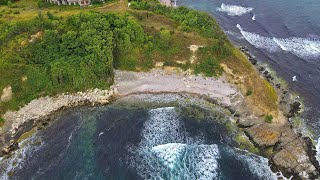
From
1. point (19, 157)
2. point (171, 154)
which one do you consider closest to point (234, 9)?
point (171, 154)

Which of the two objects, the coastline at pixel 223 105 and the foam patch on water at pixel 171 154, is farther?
the coastline at pixel 223 105

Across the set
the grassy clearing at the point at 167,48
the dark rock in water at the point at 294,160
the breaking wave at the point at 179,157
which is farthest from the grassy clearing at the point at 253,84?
the breaking wave at the point at 179,157

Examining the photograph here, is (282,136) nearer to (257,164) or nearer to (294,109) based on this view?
(257,164)

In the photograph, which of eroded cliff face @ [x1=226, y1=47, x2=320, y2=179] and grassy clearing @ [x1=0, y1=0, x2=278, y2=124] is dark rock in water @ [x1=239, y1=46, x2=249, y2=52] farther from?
eroded cliff face @ [x1=226, y1=47, x2=320, y2=179]

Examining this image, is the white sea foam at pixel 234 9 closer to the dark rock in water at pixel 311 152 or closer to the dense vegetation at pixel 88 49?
the dense vegetation at pixel 88 49

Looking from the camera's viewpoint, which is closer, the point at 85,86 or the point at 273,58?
the point at 85,86

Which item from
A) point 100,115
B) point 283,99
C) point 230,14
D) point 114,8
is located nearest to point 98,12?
point 114,8

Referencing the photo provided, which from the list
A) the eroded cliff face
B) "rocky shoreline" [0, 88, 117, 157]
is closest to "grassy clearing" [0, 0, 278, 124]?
the eroded cliff face

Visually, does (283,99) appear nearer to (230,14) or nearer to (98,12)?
(230,14)
